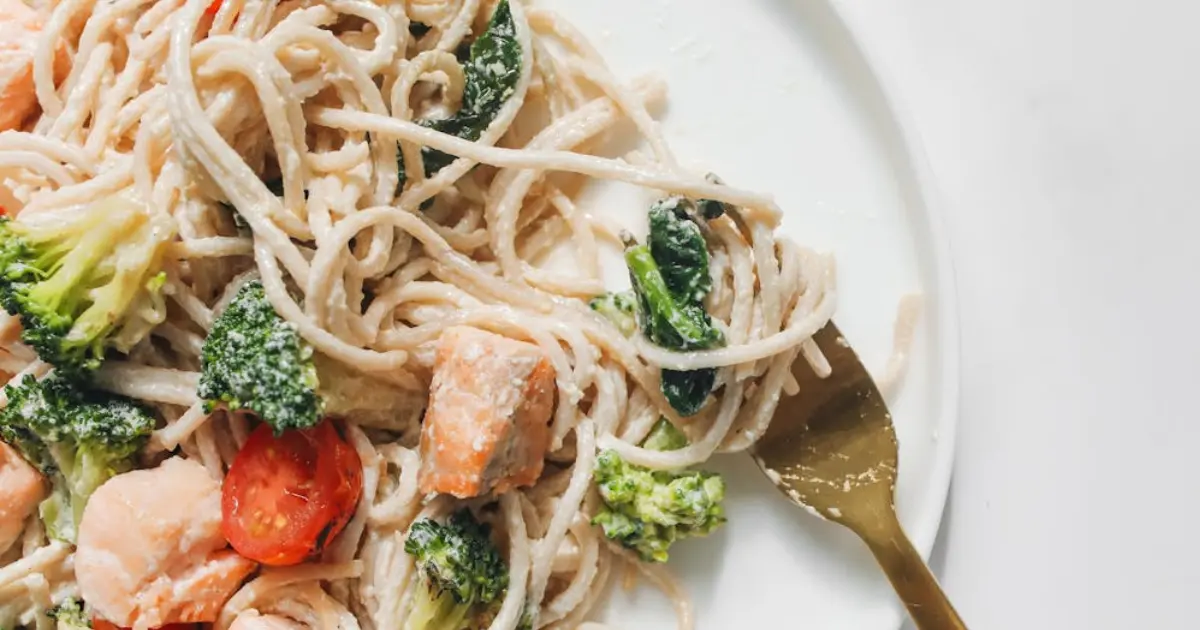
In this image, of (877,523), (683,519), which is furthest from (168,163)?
(877,523)

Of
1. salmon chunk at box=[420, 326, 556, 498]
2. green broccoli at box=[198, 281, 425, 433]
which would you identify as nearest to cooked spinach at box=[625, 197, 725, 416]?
salmon chunk at box=[420, 326, 556, 498]

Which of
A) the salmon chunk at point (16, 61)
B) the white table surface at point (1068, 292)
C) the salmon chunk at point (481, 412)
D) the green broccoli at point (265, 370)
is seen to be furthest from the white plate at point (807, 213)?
the salmon chunk at point (16, 61)

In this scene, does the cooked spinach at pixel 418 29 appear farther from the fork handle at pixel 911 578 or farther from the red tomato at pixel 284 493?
the fork handle at pixel 911 578

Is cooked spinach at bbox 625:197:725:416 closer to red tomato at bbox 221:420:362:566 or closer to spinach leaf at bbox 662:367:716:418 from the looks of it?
spinach leaf at bbox 662:367:716:418

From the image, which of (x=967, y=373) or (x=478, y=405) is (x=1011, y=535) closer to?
(x=967, y=373)

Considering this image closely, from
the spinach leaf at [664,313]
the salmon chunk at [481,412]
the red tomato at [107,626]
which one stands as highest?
the spinach leaf at [664,313]

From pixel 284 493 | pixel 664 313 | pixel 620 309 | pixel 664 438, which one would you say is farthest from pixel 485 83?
pixel 284 493
